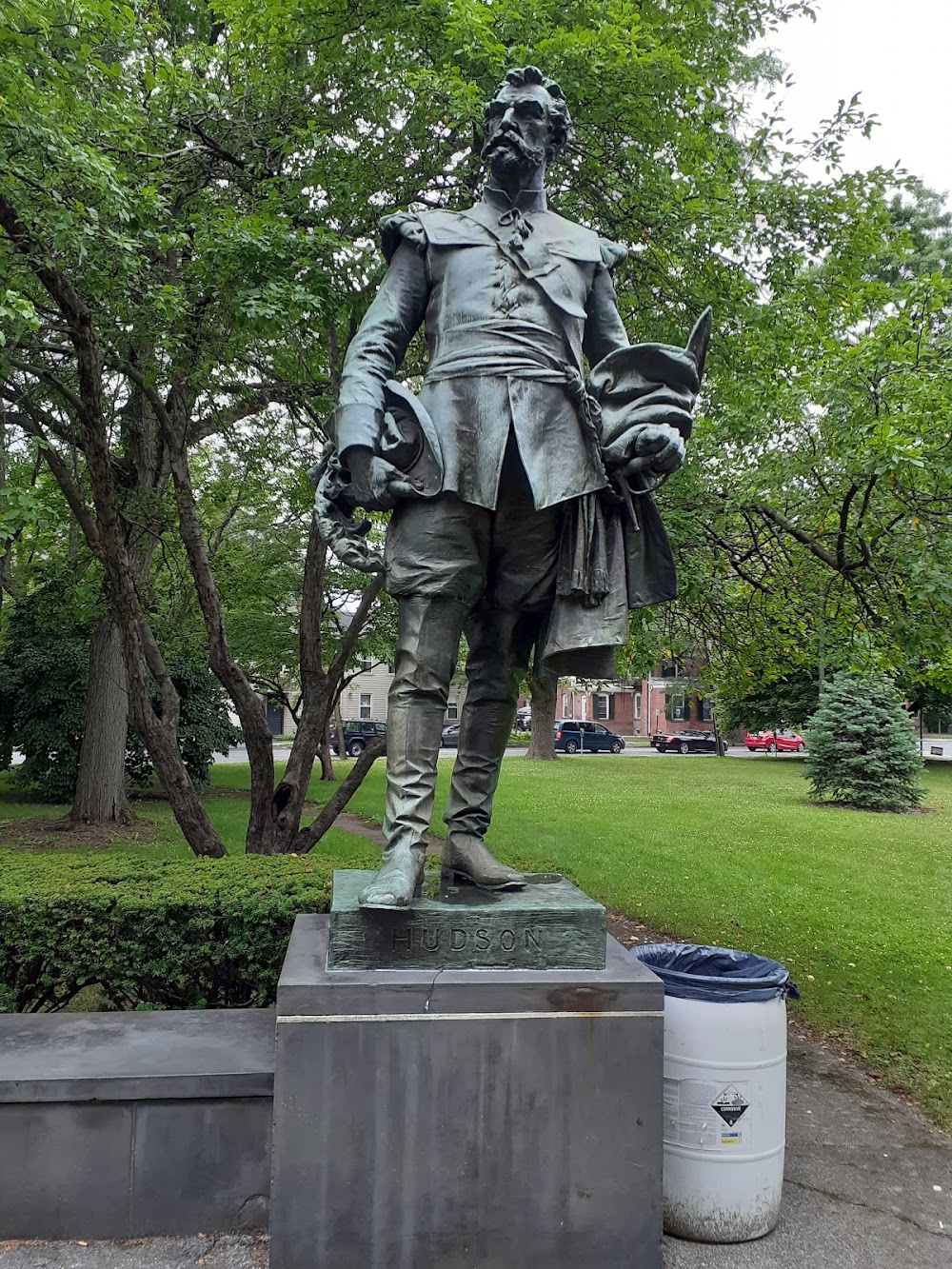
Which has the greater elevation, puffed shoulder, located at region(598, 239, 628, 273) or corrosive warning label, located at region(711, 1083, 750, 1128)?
puffed shoulder, located at region(598, 239, 628, 273)

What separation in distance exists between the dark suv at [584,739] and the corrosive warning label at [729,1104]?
39.3m

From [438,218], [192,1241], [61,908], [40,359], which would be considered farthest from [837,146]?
[192,1241]

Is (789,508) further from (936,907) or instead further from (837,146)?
(936,907)

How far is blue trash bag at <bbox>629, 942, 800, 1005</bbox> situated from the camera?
11.1 feet

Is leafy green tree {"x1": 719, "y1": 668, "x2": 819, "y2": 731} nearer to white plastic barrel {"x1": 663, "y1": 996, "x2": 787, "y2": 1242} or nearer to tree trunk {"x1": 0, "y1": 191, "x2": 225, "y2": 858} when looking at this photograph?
tree trunk {"x1": 0, "y1": 191, "x2": 225, "y2": 858}

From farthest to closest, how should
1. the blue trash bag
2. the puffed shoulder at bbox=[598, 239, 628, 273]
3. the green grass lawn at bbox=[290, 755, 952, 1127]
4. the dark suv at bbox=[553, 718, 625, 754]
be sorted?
the dark suv at bbox=[553, 718, 625, 754], the green grass lawn at bbox=[290, 755, 952, 1127], the puffed shoulder at bbox=[598, 239, 628, 273], the blue trash bag

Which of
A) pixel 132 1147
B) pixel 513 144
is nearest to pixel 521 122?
pixel 513 144

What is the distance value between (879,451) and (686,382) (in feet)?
12.6

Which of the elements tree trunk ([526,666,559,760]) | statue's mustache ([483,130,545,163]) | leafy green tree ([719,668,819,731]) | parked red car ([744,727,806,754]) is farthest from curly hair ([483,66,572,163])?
parked red car ([744,727,806,754])

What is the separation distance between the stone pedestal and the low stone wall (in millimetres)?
355

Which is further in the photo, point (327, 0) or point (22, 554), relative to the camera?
point (22, 554)

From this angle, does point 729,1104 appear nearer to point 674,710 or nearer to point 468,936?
point 468,936

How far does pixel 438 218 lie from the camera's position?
12.1 feet

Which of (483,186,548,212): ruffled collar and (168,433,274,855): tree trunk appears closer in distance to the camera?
(483,186,548,212): ruffled collar
